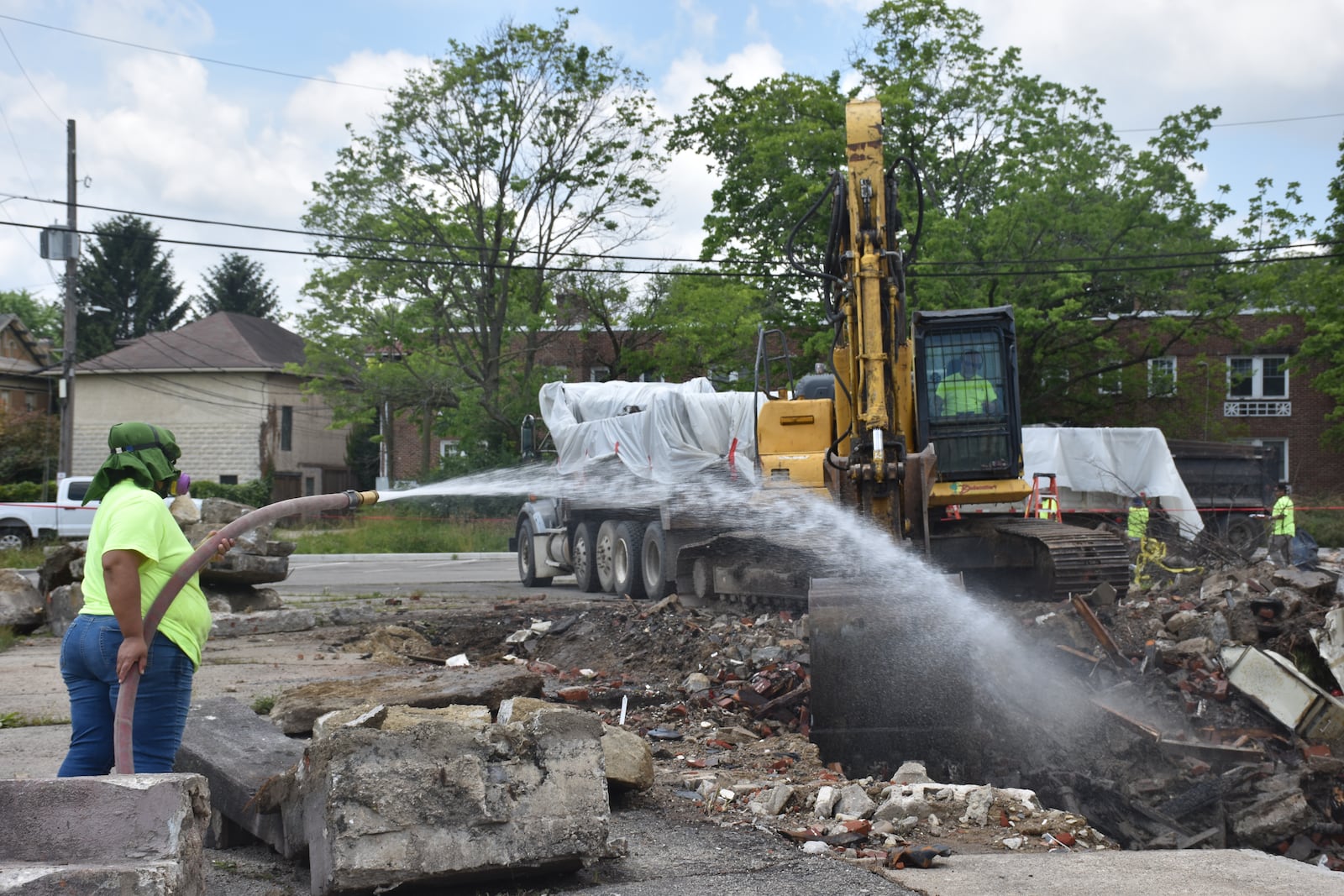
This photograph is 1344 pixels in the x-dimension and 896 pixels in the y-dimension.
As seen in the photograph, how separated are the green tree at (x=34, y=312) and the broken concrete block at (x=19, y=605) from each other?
225 ft

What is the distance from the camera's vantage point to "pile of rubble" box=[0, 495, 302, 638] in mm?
12883

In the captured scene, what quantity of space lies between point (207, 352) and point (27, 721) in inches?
1703

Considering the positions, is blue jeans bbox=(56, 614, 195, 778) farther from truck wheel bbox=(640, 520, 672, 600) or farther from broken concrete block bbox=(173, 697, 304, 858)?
truck wheel bbox=(640, 520, 672, 600)

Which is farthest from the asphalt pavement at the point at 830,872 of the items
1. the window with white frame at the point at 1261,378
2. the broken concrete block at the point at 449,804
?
the window with white frame at the point at 1261,378

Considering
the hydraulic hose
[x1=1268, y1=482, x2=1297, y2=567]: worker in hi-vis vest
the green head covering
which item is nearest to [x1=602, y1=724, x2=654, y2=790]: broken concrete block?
the hydraulic hose

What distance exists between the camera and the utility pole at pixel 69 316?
28.1 m

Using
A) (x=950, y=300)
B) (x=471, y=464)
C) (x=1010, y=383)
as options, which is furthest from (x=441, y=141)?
(x=1010, y=383)

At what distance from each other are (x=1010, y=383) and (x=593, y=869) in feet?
25.3

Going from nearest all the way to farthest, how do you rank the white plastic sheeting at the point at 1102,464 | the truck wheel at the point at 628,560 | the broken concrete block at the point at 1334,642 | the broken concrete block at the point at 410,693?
the broken concrete block at the point at 410,693 < the broken concrete block at the point at 1334,642 < the truck wheel at the point at 628,560 < the white plastic sheeting at the point at 1102,464

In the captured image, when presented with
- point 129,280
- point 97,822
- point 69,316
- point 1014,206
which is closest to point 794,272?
point 1014,206

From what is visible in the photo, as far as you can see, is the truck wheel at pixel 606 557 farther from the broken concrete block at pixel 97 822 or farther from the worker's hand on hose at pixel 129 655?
the broken concrete block at pixel 97 822

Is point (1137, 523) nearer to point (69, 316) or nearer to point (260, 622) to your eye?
point (260, 622)

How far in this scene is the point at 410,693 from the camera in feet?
22.7

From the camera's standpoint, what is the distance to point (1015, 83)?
3353cm
